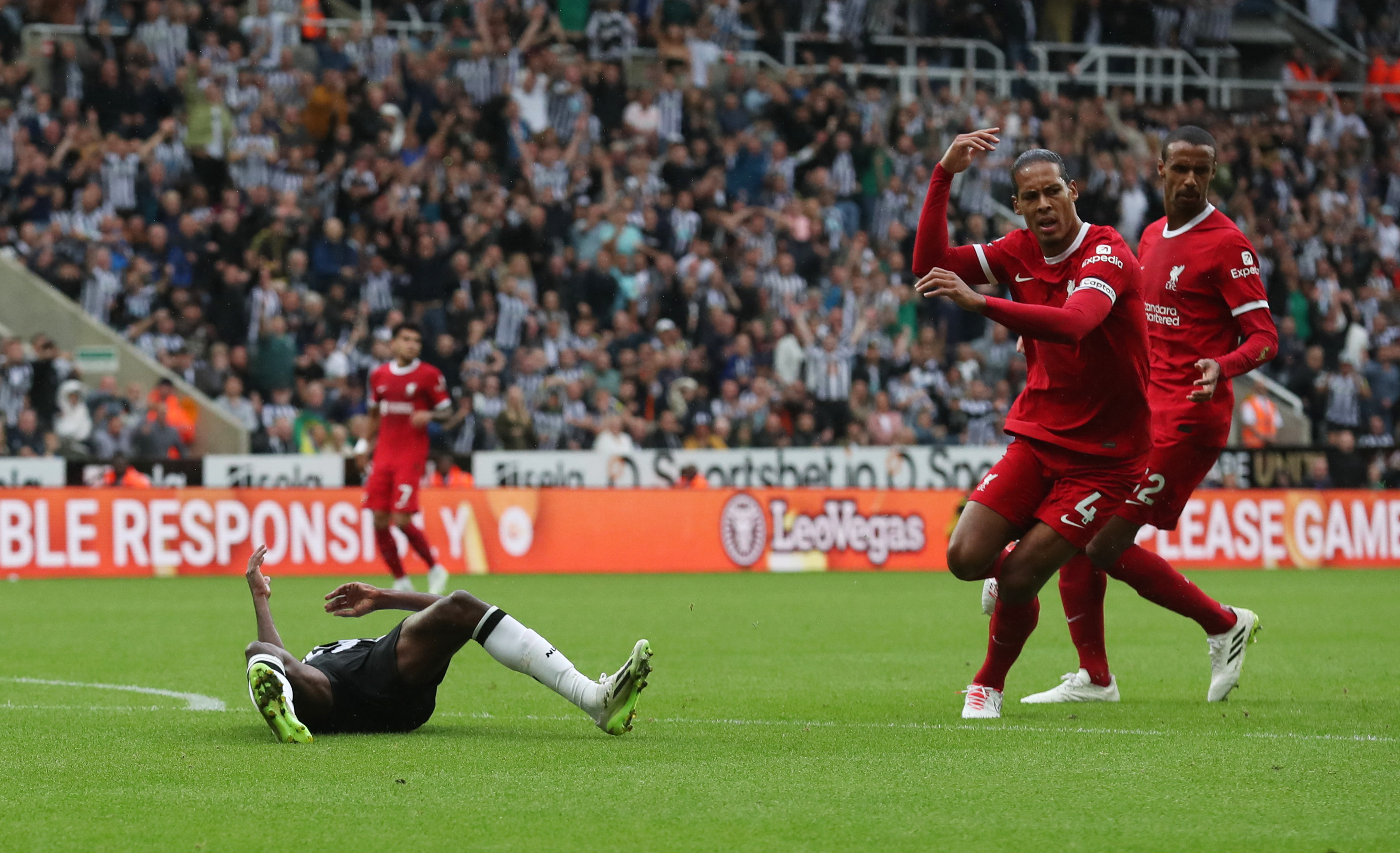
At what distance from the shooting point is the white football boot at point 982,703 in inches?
311

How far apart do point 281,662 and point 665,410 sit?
15.7m

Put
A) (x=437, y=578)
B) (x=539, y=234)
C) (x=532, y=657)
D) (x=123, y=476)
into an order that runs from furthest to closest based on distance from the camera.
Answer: (x=539, y=234) < (x=123, y=476) < (x=437, y=578) < (x=532, y=657)

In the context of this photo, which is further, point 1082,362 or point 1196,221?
point 1196,221

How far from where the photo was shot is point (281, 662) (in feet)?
22.2

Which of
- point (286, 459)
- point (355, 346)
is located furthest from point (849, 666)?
A: point (355, 346)

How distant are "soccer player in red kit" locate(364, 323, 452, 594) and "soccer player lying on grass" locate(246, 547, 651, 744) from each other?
945cm

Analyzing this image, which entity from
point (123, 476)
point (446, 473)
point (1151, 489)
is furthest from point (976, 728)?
point (123, 476)

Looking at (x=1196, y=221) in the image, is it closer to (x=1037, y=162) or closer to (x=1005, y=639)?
(x=1037, y=162)

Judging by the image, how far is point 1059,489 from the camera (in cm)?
792

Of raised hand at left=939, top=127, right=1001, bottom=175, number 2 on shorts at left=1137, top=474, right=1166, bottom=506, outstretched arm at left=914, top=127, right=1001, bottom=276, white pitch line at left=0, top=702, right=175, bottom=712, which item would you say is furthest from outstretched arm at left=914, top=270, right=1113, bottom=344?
white pitch line at left=0, top=702, right=175, bottom=712

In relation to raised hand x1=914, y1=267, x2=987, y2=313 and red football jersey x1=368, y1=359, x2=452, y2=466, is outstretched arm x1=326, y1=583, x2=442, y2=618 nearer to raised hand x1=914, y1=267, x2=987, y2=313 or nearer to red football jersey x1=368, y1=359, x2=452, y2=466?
raised hand x1=914, y1=267, x2=987, y2=313

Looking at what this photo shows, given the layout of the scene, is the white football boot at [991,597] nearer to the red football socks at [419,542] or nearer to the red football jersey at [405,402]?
the red football socks at [419,542]

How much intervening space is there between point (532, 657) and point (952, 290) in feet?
7.03

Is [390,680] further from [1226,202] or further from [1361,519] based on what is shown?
[1226,202]
